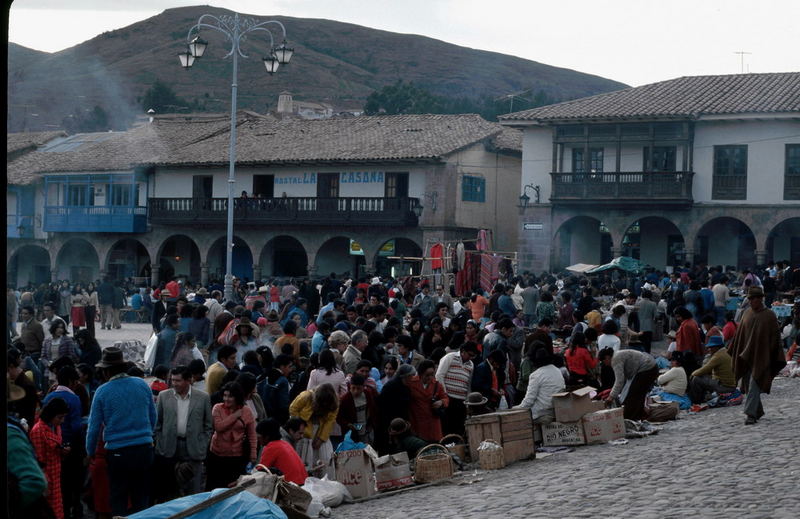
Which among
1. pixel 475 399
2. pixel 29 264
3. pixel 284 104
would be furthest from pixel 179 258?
pixel 475 399

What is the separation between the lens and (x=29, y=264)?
5044 cm

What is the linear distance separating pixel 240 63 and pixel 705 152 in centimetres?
10951

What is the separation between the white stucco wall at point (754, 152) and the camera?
32.8m

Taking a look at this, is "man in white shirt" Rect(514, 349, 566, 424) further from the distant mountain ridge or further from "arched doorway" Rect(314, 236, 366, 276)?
the distant mountain ridge

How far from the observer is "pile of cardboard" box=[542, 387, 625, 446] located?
12.2 m

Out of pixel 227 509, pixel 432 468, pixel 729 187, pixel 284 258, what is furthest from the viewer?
pixel 284 258

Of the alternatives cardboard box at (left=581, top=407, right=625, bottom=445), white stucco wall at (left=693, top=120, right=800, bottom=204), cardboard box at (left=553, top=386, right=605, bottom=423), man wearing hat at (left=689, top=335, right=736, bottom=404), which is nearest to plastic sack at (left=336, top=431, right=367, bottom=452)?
cardboard box at (left=553, top=386, right=605, bottom=423)

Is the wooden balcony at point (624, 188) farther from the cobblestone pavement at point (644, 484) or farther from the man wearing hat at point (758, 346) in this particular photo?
the man wearing hat at point (758, 346)

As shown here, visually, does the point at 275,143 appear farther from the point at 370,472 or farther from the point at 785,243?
the point at 370,472

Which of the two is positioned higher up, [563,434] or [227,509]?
[227,509]

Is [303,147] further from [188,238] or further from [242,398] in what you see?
[242,398]

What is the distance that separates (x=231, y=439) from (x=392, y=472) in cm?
179

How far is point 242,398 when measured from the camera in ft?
31.7

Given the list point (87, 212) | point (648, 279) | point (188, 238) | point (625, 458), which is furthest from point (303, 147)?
point (625, 458)
